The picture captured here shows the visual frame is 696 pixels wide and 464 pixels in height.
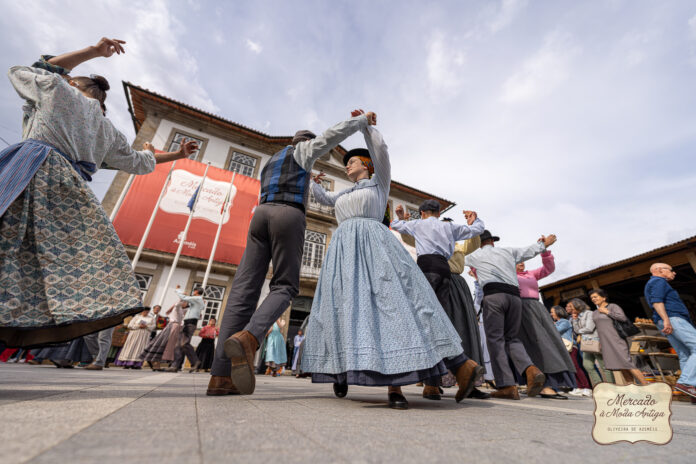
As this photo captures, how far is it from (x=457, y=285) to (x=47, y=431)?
124 inches

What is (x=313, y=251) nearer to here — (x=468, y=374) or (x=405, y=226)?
(x=405, y=226)

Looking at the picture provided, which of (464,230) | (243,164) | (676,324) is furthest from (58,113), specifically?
(243,164)

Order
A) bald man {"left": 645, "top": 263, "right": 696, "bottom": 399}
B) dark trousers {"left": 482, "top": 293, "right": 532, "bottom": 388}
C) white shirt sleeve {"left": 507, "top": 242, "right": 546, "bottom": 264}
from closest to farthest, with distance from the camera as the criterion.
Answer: dark trousers {"left": 482, "top": 293, "right": 532, "bottom": 388} → bald man {"left": 645, "top": 263, "right": 696, "bottom": 399} → white shirt sleeve {"left": 507, "top": 242, "right": 546, "bottom": 264}

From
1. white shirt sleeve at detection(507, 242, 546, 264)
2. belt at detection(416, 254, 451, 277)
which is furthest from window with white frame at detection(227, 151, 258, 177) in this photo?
belt at detection(416, 254, 451, 277)

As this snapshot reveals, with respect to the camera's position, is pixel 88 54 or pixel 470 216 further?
pixel 470 216

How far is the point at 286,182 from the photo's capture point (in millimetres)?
2010

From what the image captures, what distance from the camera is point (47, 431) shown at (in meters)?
0.57

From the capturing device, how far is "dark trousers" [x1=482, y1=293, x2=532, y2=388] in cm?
285

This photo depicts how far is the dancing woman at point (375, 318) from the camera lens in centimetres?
146

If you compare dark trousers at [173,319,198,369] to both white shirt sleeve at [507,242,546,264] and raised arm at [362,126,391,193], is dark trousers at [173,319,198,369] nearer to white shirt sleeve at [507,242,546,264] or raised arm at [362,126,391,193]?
raised arm at [362,126,391,193]

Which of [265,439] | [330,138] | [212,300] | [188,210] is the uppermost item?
[188,210]

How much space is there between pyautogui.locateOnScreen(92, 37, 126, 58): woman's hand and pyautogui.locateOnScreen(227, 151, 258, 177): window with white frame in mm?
12884

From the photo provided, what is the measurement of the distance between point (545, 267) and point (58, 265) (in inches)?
194

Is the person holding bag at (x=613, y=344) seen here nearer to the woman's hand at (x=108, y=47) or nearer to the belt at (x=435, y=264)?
the belt at (x=435, y=264)
